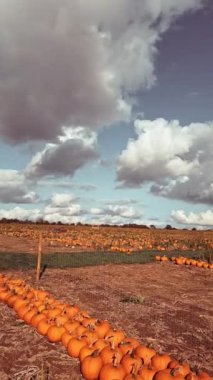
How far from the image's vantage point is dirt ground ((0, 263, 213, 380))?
702 centimetres

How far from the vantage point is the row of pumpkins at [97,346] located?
20.1ft

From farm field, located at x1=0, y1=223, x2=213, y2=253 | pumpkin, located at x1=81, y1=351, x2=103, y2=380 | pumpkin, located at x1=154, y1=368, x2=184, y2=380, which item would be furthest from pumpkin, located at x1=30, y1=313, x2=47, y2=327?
farm field, located at x1=0, y1=223, x2=213, y2=253

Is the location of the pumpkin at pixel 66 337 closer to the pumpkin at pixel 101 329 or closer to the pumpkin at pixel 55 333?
the pumpkin at pixel 55 333

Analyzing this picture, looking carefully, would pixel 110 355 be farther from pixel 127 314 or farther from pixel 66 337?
pixel 127 314

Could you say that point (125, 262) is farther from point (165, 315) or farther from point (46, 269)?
point (165, 315)

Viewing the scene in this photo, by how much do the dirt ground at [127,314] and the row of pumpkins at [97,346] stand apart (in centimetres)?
23

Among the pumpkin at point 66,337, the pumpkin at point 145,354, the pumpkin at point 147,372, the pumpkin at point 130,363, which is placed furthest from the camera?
the pumpkin at point 66,337

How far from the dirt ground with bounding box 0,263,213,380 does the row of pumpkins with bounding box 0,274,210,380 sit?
23 cm

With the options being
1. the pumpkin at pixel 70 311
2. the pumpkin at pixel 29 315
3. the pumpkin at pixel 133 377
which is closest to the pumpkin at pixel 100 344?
the pumpkin at pixel 133 377

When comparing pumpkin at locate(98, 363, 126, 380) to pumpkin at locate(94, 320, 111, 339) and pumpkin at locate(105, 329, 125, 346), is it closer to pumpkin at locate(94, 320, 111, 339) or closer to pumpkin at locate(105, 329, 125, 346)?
pumpkin at locate(105, 329, 125, 346)

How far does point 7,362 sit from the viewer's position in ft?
22.1

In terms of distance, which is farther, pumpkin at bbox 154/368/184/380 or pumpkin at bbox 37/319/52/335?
pumpkin at bbox 37/319/52/335

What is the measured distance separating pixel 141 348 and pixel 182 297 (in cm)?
603

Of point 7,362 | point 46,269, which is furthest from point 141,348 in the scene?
point 46,269
